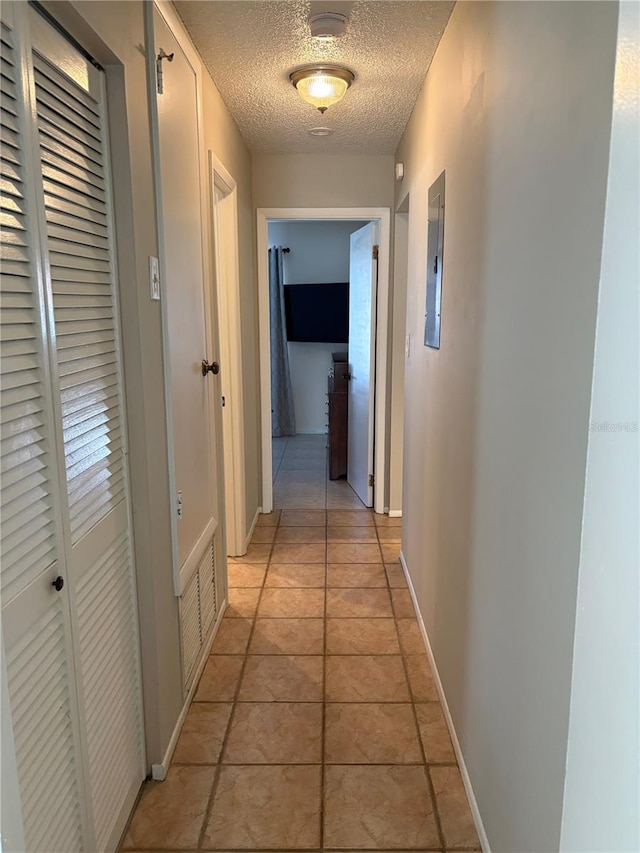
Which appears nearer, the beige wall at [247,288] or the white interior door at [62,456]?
the white interior door at [62,456]

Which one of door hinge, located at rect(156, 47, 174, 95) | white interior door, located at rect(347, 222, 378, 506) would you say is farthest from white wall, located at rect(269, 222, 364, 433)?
door hinge, located at rect(156, 47, 174, 95)

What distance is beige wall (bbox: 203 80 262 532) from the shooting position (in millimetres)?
2888

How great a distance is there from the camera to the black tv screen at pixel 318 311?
239 inches

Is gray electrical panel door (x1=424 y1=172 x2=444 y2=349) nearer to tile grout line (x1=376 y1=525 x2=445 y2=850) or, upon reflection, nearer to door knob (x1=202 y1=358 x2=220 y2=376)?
door knob (x1=202 y1=358 x2=220 y2=376)

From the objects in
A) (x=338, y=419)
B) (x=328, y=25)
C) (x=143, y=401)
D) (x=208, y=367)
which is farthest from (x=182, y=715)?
(x=338, y=419)

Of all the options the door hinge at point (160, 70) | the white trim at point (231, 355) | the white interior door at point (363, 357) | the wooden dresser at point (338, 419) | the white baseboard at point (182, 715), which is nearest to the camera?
the door hinge at point (160, 70)

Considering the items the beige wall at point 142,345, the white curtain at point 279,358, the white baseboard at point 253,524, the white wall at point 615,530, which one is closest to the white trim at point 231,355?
the white baseboard at point 253,524

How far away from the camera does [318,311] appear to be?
6.14 metres

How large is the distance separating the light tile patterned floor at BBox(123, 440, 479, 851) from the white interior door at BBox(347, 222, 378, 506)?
1.24m

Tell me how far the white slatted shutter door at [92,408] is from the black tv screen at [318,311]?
473 centimetres

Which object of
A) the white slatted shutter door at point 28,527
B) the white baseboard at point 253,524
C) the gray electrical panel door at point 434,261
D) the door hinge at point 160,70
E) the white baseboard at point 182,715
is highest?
the door hinge at point 160,70

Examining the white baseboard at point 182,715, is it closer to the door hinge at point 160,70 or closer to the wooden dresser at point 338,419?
the door hinge at point 160,70

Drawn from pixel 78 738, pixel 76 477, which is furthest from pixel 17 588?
pixel 78 738

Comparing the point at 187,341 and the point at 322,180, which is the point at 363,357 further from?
the point at 187,341
